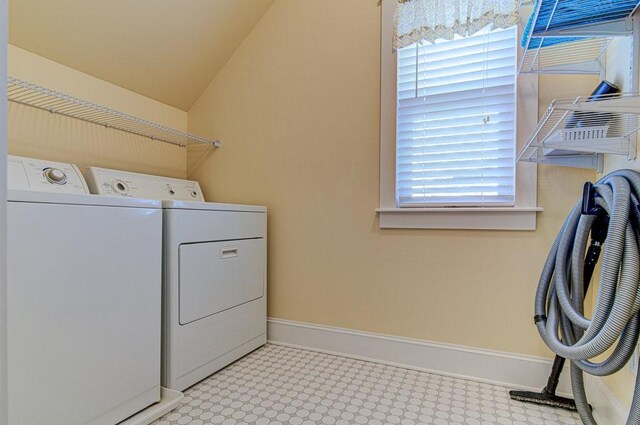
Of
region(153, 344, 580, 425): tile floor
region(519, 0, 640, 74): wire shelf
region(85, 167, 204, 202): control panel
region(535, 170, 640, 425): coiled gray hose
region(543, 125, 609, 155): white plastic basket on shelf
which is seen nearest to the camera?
region(535, 170, 640, 425): coiled gray hose

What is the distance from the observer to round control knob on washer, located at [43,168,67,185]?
1.49 metres

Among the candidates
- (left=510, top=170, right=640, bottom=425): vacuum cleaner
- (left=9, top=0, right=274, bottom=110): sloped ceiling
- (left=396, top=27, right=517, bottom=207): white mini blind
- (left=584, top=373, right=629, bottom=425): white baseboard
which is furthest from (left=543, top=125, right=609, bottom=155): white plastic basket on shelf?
(left=9, top=0, right=274, bottom=110): sloped ceiling

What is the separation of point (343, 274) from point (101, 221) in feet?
4.06

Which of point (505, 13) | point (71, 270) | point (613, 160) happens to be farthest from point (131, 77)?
point (613, 160)

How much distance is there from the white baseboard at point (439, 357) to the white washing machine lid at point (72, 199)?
45.6 inches

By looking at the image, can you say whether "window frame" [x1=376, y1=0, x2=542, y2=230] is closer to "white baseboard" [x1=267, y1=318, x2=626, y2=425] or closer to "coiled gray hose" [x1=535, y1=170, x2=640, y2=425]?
"coiled gray hose" [x1=535, y1=170, x2=640, y2=425]

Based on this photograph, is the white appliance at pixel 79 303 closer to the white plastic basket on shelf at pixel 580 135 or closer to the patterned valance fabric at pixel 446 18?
the patterned valance fabric at pixel 446 18

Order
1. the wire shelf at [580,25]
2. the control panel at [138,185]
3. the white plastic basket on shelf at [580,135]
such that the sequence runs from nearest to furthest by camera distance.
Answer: the wire shelf at [580,25] < the white plastic basket on shelf at [580,135] < the control panel at [138,185]

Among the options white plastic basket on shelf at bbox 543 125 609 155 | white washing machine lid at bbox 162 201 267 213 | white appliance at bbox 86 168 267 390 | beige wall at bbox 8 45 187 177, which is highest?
beige wall at bbox 8 45 187 177

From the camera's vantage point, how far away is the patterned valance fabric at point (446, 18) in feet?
4.88

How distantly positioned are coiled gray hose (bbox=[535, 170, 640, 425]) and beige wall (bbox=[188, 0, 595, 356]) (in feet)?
1.08

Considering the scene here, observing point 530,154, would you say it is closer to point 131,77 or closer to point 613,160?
point 613,160

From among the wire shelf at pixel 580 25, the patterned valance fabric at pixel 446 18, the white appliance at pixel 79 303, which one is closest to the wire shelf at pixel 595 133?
the wire shelf at pixel 580 25

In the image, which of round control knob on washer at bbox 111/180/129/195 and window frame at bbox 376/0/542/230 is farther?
round control knob on washer at bbox 111/180/129/195
